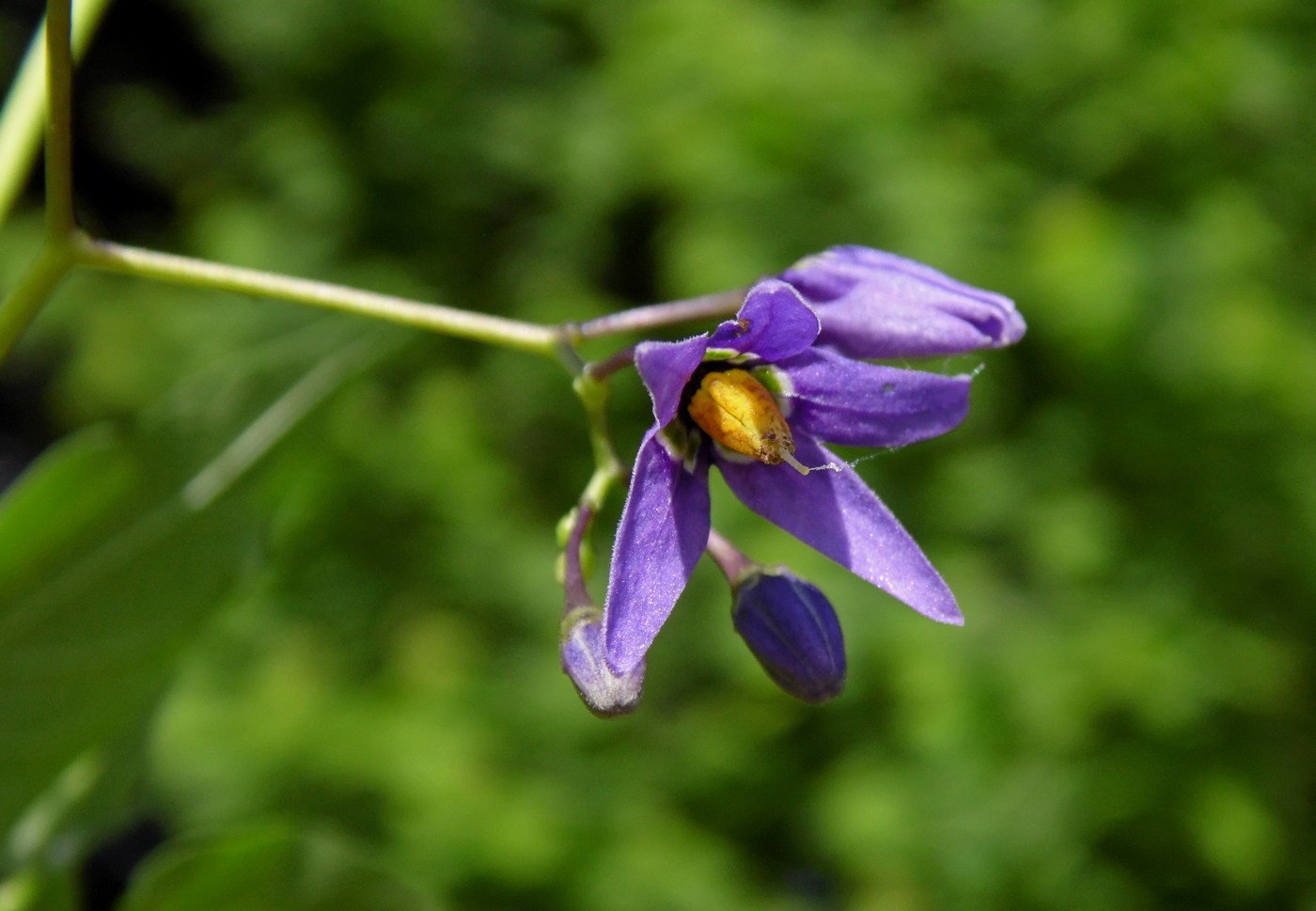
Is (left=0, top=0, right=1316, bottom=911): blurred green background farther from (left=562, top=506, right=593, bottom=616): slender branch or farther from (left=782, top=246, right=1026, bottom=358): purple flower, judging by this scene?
(left=562, top=506, right=593, bottom=616): slender branch

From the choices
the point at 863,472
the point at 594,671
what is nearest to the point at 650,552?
the point at 594,671

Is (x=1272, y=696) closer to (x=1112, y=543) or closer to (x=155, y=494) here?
(x=1112, y=543)

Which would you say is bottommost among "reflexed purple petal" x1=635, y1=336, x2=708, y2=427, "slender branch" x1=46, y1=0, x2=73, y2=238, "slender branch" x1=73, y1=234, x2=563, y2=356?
"reflexed purple petal" x1=635, y1=336, x2=708, y2=427

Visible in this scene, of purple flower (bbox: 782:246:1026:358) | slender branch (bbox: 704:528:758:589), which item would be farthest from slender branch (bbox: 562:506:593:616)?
purple flower (bbox: 782:246:1026:358)

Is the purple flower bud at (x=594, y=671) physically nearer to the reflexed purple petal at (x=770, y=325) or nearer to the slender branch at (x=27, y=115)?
the reflexed purple petal at (x=770, y=325)

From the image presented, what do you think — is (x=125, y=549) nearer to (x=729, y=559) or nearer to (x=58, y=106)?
(x=58, y=106)

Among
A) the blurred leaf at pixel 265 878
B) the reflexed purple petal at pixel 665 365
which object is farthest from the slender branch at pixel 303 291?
the blurred leaf at pixel 265 878
